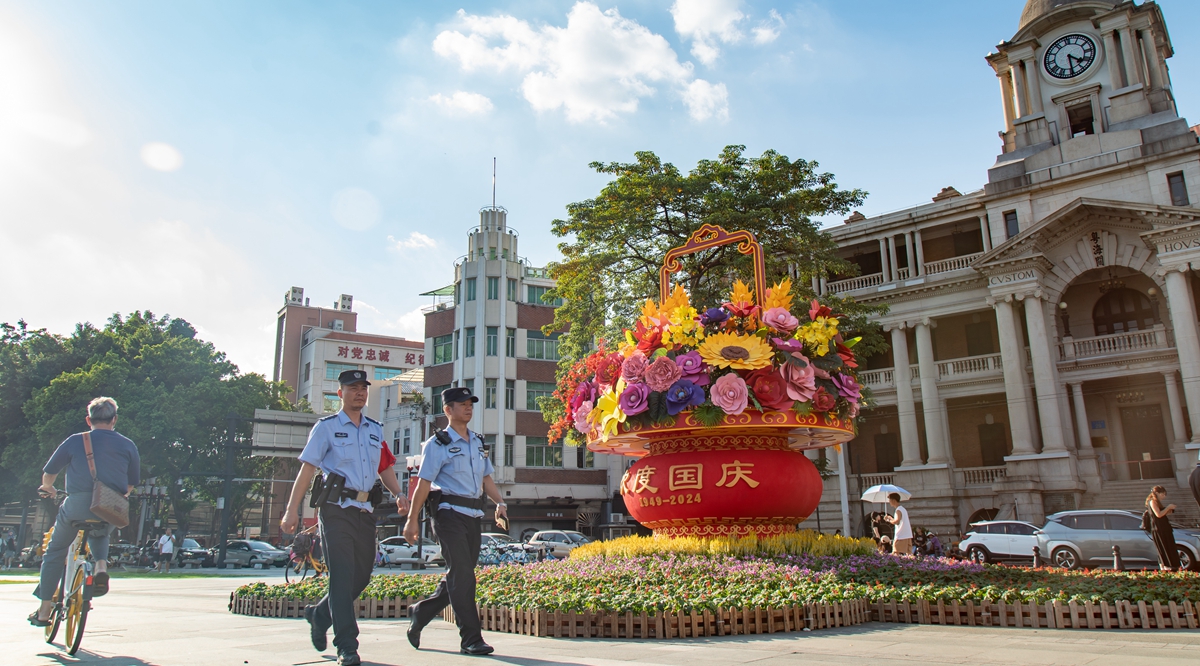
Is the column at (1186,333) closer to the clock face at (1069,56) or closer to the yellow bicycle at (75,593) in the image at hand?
the clock face at (1069,56)

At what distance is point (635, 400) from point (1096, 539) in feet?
58.1

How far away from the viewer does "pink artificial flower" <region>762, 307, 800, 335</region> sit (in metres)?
8.49

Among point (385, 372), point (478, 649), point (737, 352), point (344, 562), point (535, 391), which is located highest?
point (385, 372)

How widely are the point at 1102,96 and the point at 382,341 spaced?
61408 millimetres

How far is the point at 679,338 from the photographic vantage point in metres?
8.71

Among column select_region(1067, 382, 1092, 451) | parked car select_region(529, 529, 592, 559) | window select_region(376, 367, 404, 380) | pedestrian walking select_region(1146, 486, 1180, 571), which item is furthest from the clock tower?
window select_region(376, 367, 404, 380)

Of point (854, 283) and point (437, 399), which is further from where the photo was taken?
point (437, 399)

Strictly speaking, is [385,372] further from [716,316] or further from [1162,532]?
[716,316]

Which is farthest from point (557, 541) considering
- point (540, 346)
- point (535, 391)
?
point (540, 346)

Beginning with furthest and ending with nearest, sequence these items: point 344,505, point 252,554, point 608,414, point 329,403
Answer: point 329,403
point 252,554
point 608,414
point 344,505

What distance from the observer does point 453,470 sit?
5.83m

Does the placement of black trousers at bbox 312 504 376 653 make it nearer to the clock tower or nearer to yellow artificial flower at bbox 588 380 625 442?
yellow artificial flower at bbox 588 380 625 442

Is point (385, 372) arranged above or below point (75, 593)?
above

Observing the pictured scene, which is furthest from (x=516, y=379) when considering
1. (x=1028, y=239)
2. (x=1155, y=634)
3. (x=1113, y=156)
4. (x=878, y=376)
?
(x=1155, y=634)
